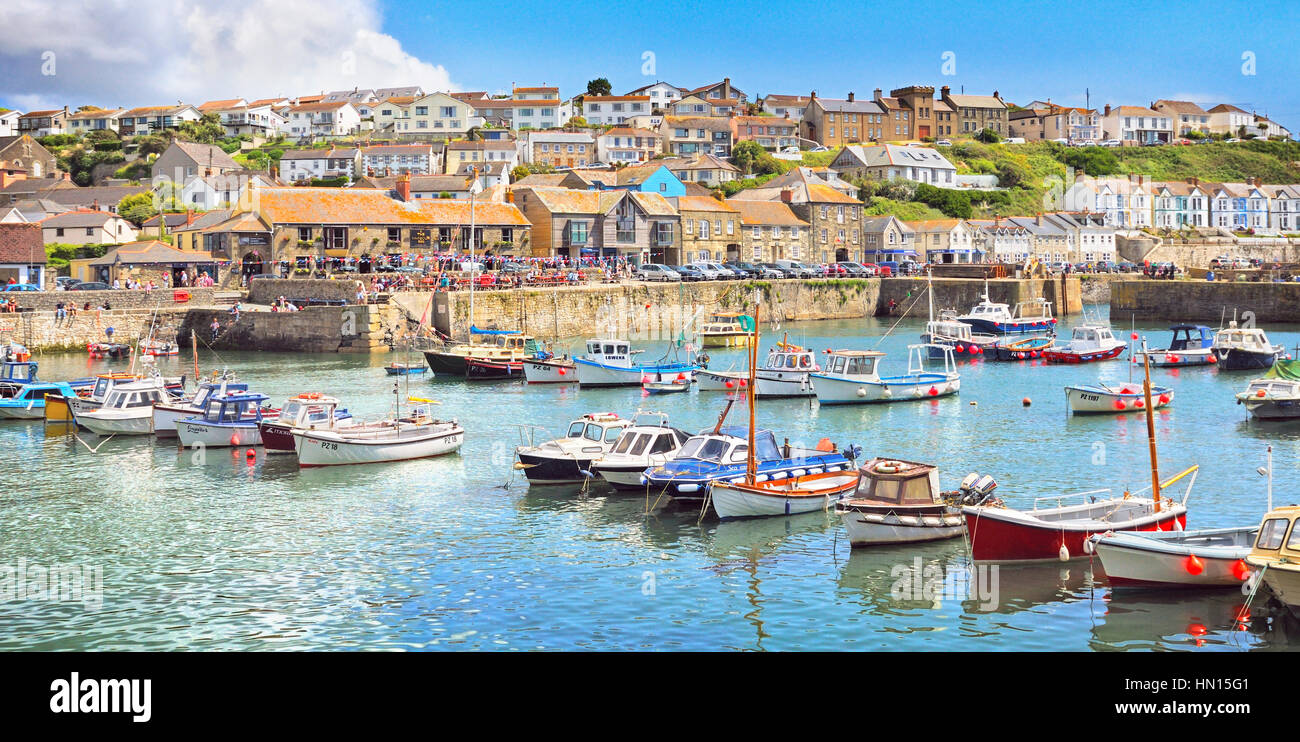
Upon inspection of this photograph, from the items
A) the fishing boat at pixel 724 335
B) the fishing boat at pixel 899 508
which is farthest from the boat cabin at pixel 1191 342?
the fishing boat at pixel 899 508

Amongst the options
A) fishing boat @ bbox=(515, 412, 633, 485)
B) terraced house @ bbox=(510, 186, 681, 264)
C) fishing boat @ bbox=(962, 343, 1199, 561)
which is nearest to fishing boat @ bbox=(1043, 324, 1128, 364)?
fishing boat @ bbox=(515, 412, 633, 485)

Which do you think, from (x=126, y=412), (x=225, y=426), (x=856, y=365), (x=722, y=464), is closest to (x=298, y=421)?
(x=225, y=426)

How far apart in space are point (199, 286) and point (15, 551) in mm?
47611

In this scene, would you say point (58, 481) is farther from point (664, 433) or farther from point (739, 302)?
point (739, 302)

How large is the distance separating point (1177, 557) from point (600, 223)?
2602 inches

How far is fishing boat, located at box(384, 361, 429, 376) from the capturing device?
166 ft

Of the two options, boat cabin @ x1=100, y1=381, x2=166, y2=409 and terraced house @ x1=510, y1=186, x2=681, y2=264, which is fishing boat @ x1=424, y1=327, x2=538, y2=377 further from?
terraced house @ x1=510, y1=186, x2=681, y2=264

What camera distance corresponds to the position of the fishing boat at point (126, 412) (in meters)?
36.9

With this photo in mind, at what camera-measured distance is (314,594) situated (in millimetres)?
19719

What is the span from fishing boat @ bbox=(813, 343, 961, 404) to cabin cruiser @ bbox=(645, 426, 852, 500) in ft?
54.1

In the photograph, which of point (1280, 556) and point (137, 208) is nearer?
point (1280, 556)

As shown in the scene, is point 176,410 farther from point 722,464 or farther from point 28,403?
point 722,464

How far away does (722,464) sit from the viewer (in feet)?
83.5
